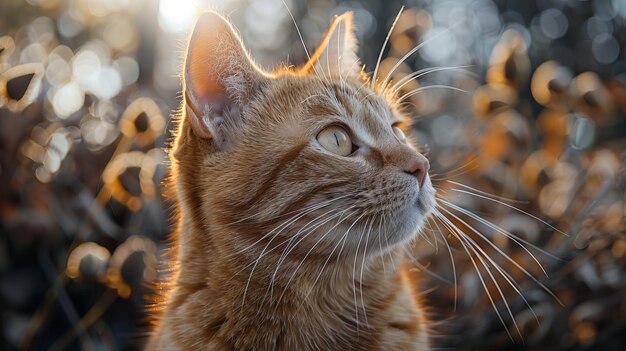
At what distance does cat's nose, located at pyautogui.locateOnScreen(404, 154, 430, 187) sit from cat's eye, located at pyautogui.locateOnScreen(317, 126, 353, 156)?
12 centimetres

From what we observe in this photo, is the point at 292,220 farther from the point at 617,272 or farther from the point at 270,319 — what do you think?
the point at 617,272

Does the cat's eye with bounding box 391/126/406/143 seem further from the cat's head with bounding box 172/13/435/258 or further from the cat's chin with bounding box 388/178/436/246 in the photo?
the cat's chin with bounding box 388/178/436/246

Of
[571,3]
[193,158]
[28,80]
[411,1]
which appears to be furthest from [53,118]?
[571,3]

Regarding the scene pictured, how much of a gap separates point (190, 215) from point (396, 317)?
479mm

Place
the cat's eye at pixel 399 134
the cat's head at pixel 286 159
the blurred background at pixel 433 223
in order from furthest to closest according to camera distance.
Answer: the blurred background at pixel 433 223 → the cat's eye at pixel 399 134 → the cat's head at pixel 286 159

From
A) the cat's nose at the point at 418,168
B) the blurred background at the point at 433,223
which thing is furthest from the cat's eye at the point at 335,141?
the blurred background at the point at 433,223

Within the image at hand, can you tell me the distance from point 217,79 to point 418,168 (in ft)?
1.42

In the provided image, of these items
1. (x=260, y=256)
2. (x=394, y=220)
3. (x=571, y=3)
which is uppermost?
(x=571, y=3)

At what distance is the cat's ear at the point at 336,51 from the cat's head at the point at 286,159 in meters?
0.19

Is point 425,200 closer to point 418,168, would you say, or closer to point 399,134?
point 418,168

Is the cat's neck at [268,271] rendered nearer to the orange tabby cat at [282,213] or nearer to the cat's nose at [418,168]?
the orange tabby cat at [282,213]

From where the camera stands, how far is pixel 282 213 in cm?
110

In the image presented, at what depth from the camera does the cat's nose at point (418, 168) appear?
111 centimetres

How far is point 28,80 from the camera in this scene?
1.38 m
